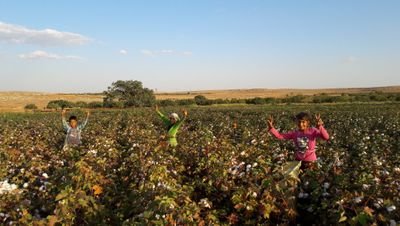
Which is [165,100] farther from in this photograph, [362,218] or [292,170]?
[362,218]

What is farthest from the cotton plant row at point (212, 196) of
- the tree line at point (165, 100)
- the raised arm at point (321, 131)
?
the tree line at point (165, 100)

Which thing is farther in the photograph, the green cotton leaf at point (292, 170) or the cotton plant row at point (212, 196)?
the green cotton leaf at point (292, 170)

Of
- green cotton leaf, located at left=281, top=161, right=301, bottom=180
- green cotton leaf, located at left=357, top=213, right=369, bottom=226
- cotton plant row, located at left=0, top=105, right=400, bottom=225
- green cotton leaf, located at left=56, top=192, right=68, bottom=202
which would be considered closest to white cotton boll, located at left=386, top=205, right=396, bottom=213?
cotton plant row, located at left=0, top=105, right=400, bottom=225

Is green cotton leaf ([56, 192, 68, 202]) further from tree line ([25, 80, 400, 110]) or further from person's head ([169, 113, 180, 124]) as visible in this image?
tree line ([25, 80, 400, 110])

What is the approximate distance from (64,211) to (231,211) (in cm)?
201

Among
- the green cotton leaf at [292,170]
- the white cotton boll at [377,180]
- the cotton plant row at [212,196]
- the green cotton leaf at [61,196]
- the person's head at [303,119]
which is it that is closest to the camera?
the cotton plant row at [212,196]

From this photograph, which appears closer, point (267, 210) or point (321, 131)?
point (267, 210)

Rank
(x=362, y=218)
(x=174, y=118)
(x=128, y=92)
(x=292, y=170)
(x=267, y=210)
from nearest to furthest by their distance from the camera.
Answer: (x=362, y=218) < (x=267, y=210) < (x=292, y=170) < (x=174, y=118) < (x=128, y=92)

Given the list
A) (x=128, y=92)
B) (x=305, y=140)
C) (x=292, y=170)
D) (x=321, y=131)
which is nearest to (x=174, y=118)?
(x=305, y=140)

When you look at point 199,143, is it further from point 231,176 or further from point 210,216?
point 210,216

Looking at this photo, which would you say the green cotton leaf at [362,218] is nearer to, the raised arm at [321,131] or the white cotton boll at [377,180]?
the white cotton boll at [377,180]

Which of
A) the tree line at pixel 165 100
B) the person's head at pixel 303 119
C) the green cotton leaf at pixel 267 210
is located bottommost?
the tree line at pixel 165 100

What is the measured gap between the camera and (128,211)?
558 cm

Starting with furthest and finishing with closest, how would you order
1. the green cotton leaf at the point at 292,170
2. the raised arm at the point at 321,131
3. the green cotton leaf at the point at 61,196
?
the raised arm at the point at 321,131, the green cotton leaf at the point at 292,170, the green cotton leaf at the point at 61,196
